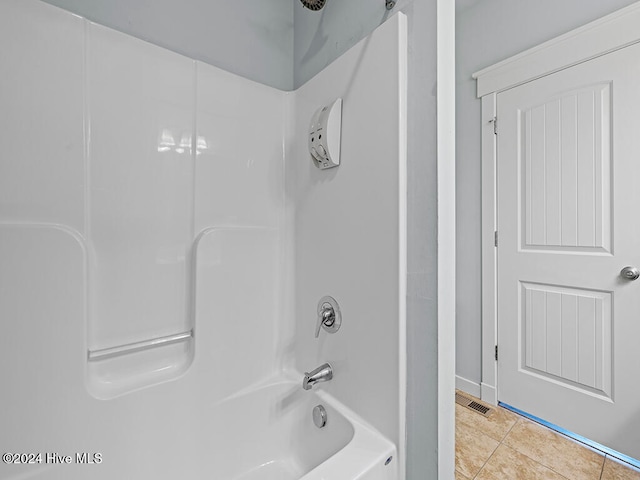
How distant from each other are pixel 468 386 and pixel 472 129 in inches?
71.0

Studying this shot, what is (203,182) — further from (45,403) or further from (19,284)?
(45,403)

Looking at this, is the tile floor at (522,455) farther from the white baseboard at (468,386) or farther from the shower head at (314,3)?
the shower head at (314,3)

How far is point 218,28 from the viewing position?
4.01ft

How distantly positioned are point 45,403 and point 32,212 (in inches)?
21.8

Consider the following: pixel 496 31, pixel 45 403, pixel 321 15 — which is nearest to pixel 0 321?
pixel 45 403

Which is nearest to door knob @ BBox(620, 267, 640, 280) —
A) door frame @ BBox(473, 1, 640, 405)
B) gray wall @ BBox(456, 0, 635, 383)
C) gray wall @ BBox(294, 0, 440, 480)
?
door frame @ BBox(473, 1, 640, 405)

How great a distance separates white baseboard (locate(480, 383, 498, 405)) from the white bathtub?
4.64 feet

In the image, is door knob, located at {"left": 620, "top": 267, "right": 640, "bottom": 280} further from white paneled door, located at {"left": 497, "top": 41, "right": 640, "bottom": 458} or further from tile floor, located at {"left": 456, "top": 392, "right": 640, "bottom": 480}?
tile floor, located at {"left": 456, "top": 392, "right": 640, "bottom": 480}

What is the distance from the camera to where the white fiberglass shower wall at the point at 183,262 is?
823 mm

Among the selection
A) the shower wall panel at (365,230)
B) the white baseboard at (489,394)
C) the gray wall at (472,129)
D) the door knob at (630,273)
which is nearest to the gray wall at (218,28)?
the shower wall panel at (365,230)

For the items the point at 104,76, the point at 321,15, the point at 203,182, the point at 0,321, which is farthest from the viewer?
the point at 321,15

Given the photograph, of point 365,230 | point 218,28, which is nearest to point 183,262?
point 365,230

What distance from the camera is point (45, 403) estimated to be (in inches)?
32.6

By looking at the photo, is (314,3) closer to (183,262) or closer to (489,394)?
(183,262)
